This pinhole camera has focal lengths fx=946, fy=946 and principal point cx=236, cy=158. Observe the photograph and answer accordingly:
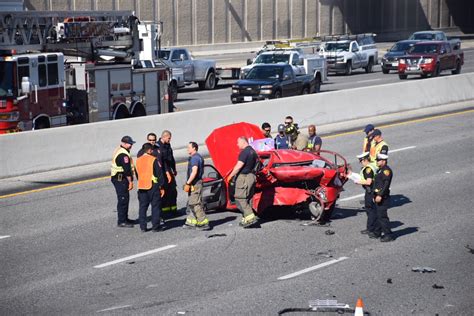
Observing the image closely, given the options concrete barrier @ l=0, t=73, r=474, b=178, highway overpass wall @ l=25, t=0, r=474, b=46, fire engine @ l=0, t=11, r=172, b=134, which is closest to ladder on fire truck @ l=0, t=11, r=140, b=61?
fire engine @ l=0, t=11, r=172, b=134

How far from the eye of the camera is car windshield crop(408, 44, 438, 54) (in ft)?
149

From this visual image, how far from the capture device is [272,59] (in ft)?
138

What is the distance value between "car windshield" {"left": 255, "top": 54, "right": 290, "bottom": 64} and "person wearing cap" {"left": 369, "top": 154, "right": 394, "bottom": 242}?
2649 cm

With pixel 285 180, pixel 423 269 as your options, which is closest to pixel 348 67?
pixel 285 180

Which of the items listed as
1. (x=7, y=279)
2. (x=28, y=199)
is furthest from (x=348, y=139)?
(x=7, y=279)

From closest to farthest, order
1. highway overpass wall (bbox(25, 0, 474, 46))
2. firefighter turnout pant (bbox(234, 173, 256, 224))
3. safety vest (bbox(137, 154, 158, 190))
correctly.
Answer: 1. safety vest (bbox(137, 154, 158, 190))
2. firefighter turnout pant (bbox(234, 173, 256, 224))
3. highway overpass wall (bbox(25, 0, 474, 46))

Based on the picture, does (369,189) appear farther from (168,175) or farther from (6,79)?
(6,79)

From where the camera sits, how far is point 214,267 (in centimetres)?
1333

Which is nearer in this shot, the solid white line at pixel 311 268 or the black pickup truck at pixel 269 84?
the solid white line at pixel 311 268

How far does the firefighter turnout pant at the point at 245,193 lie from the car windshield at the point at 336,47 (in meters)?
36.8

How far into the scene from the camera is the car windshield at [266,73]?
35.8m

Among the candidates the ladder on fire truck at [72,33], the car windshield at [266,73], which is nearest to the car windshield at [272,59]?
the car windshield at [266,73]

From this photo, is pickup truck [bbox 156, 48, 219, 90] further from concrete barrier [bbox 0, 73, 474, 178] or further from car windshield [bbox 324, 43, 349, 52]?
Result: concrete barrier [bbox 0, 73, 474, 178]

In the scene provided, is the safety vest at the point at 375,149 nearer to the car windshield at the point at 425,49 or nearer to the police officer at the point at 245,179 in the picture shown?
the police officer at the point at 245,179
